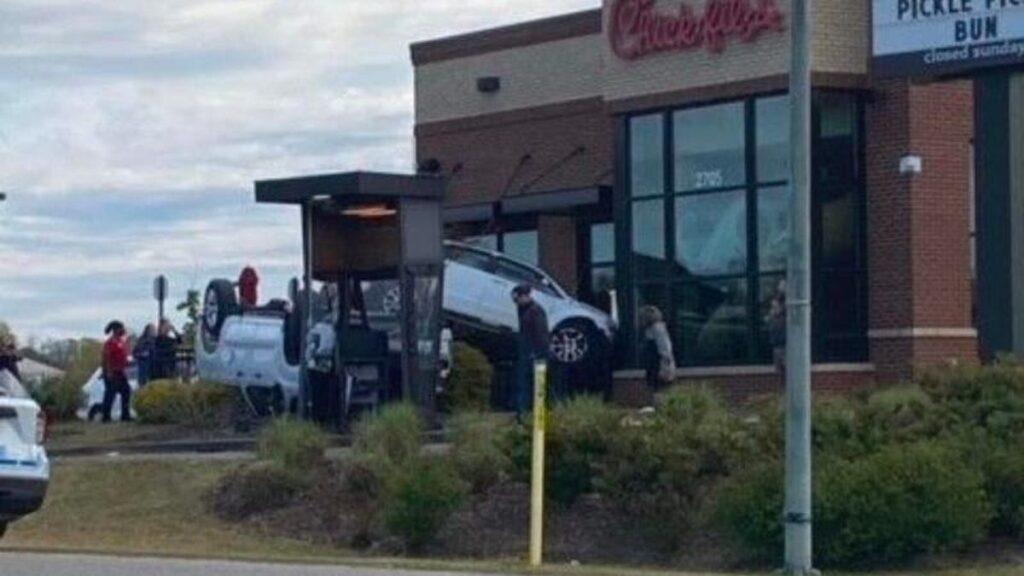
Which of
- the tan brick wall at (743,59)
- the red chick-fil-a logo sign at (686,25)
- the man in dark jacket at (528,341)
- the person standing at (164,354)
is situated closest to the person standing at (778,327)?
the tan brick wall at (743,59)

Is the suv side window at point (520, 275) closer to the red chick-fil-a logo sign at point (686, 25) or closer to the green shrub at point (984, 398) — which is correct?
the red chick-fil-a logo sign at point (686, 25)

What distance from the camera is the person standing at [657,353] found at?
3591cm

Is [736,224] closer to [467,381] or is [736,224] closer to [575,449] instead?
[467,381]

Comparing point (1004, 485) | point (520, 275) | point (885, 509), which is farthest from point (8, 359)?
point (1004, 485)

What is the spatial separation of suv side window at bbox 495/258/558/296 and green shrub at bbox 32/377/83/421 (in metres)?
7.42

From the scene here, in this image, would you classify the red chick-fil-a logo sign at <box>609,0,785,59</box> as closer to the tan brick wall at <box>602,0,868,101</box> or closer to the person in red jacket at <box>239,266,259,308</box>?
the tan brick wall at <box>602,0,868,101</box>

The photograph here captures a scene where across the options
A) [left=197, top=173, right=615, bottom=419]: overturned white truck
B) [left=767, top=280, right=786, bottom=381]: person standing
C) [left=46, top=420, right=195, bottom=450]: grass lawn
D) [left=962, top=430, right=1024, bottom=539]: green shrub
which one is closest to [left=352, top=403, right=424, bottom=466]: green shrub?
[left=197, top=173, right=615, bottom=419]: overturned white truck

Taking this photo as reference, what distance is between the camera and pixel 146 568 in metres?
21.4

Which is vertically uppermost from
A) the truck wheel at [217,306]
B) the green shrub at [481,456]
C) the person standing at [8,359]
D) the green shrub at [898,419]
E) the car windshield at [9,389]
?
the truck wheel at [217,306]

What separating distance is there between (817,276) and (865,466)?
533 inches

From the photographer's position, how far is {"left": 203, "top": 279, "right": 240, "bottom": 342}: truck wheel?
127 feet

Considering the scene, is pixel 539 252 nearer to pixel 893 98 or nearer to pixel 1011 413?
pixel 893 98

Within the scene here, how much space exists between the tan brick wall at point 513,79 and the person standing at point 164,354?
6.48 meters

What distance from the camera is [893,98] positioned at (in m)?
36.8
